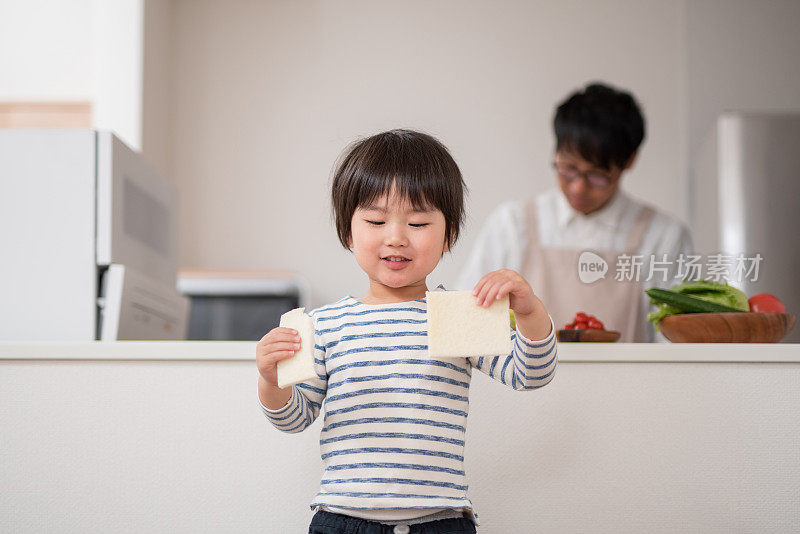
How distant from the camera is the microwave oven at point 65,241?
138cm

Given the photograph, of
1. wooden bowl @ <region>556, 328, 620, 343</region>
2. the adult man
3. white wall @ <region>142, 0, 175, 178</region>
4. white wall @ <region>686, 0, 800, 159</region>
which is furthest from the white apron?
white wall @ <region>142, 0, 175, 178</region>

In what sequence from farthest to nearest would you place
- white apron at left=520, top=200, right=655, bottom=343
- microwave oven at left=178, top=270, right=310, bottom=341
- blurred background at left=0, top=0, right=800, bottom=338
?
blurred background at left=0, top=0, right=800, bottom=338, microwave oven at left=178, top=270, right=310, bottom=341, white apron at left=520, top=200, right=655, bottom=343

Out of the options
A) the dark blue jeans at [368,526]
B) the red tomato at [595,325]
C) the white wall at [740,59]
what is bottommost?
the dark blue jeans at [368,526]

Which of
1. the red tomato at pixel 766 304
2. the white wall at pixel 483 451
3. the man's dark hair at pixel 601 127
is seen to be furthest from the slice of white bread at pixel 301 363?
the man's dark hair at pixel 601 127

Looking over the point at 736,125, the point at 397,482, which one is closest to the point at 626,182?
the point at 736,125

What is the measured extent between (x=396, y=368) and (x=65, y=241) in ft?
2.51

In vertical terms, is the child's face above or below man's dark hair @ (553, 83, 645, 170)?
below

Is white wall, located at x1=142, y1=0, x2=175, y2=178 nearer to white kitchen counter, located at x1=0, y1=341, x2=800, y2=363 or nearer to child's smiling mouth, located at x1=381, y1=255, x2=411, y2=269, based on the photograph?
white kitchen counter, located at x1=0, y1=341, x2=800, y2=363

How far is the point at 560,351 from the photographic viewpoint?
3.86 ft

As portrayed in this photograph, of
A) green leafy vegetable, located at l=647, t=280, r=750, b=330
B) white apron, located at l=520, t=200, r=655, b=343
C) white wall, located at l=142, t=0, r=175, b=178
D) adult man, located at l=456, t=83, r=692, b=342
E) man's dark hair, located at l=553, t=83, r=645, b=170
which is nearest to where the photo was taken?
green leafy vegetable, located at l=647, t=280, r=750, b=330

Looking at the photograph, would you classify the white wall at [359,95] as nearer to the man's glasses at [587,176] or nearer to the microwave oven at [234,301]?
the microwave oven at [234,301]

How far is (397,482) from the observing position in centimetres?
89

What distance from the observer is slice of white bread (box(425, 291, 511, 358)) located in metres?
0.87

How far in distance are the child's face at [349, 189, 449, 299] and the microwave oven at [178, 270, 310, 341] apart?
1.91 m
